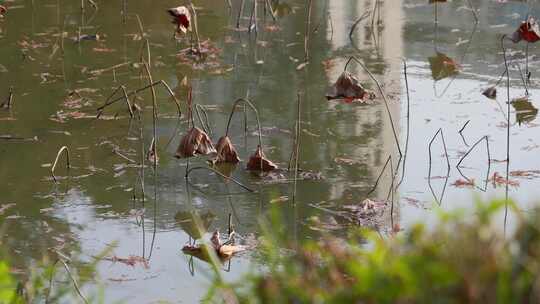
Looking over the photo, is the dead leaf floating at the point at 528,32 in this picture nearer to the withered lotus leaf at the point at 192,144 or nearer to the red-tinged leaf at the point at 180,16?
the red-tinged leaf at the point at 180,16

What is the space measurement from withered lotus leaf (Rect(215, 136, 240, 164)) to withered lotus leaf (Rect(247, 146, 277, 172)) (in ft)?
0.40

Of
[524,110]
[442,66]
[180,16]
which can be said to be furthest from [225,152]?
[442,66]

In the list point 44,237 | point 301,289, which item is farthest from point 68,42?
point 301,289

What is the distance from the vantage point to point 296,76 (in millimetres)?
7699

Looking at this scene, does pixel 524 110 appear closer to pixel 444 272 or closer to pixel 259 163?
pixel 259 163

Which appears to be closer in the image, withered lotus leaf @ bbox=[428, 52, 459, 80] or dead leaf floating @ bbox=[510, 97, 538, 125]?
dead leaf floating @ bbox=[510, 97, 538, 125]

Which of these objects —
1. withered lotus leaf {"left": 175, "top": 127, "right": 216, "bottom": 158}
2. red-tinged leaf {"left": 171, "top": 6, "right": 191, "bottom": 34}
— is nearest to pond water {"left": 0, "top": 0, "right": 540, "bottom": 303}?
withered lotus leaf {"left": 175, "top": 127, "right": 216, "bottom": 158}

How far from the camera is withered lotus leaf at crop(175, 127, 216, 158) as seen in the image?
5.56 metres

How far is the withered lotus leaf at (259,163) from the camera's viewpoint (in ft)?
18.5

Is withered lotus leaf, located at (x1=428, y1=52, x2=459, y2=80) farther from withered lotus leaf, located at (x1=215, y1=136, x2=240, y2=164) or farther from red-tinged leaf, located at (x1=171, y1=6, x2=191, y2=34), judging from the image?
withered lotus leaf, located at (x1=215, y1=136, x2=240, y2=164)

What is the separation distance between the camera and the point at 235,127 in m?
6.49

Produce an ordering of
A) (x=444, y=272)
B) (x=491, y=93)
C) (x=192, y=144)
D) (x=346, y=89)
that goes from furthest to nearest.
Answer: (x=491, y=93), (x=346, y=89), (x=192, y=144), (x=444, y=272)

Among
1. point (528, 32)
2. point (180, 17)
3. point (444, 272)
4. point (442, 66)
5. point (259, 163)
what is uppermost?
point (444, 272)

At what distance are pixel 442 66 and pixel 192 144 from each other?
3.15 meters
